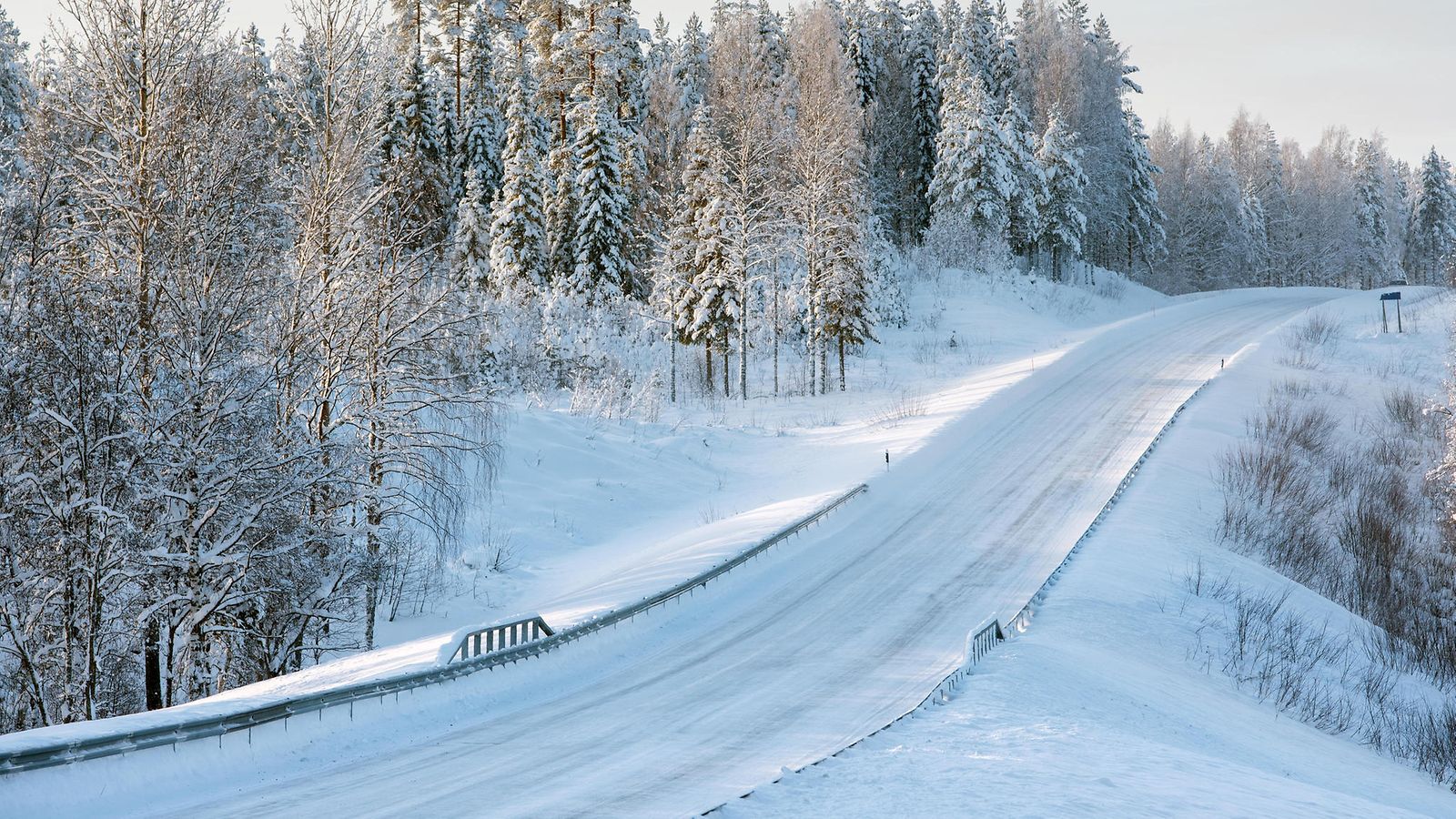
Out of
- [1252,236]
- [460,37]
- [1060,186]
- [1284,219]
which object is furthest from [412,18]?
[1284,219]

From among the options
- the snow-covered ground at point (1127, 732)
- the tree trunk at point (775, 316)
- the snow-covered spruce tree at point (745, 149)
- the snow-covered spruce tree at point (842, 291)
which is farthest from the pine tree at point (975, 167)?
the snow-covered ground at point (1127, 732)

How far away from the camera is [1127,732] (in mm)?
11203

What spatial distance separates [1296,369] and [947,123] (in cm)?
2728

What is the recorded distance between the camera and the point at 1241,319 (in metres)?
57.4

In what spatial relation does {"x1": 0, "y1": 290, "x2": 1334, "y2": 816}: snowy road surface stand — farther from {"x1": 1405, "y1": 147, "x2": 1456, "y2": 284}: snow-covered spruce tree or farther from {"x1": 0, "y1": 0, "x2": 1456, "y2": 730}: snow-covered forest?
{"x1": 1405, "y1": 147, "x2": 1456, "y2": 284}: snow-covered spruce tree

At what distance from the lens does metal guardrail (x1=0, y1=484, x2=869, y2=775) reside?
7508 millimetres

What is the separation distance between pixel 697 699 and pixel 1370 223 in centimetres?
11641

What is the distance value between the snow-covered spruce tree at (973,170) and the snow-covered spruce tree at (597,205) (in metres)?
24.8

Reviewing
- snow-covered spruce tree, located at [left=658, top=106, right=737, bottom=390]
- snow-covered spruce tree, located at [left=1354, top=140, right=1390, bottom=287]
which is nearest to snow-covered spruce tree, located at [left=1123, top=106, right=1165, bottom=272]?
snow-covered spruce tree, located at [left=1354, top=140, right=1390, bottom=287]

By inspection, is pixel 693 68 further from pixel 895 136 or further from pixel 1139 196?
pixel 1139 196

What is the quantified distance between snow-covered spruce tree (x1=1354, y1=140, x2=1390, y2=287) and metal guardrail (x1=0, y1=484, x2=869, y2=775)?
11249 centimetres

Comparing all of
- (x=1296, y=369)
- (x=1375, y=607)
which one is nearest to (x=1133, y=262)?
(x=1296, y=369)

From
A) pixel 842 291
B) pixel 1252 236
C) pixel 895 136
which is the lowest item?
pixel 842 291

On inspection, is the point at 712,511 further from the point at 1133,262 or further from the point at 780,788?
the point at 1133,262
